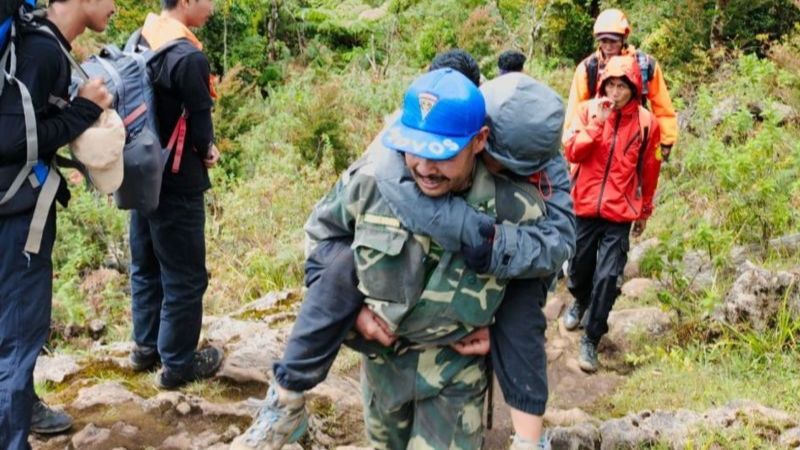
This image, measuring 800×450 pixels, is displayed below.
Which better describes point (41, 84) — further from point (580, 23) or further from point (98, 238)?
point (580, 23)

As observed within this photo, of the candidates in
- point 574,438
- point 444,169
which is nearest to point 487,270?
point 444,169

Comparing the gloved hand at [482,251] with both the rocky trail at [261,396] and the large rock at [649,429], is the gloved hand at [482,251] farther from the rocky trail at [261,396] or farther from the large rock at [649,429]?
the large rock at [649,429]

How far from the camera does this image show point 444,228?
2.12 metres

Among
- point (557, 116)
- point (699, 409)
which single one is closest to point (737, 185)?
point (699, 409)

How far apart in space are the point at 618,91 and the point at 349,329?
8.55ft

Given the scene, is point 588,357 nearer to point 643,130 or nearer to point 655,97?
point 643,130

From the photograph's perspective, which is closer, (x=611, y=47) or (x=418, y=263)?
(x=418, y=263)

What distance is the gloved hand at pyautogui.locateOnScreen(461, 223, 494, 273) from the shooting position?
213 centimetres

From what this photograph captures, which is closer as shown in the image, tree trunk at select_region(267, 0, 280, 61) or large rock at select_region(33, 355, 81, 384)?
large rock at select_region(33, 355, 81, 384)

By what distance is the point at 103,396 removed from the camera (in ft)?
12.4

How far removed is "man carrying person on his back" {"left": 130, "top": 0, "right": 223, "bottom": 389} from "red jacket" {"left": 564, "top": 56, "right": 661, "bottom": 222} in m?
2.15

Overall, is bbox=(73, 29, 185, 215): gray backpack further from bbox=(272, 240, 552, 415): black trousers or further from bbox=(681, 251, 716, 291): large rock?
bbox=(681, 251, 716, 291): large rock

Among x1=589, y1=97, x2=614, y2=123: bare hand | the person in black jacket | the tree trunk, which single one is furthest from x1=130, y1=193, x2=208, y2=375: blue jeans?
the tree trunk

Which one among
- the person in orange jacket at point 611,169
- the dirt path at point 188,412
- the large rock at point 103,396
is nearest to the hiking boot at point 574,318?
the person in orange jacket at point 611,169
